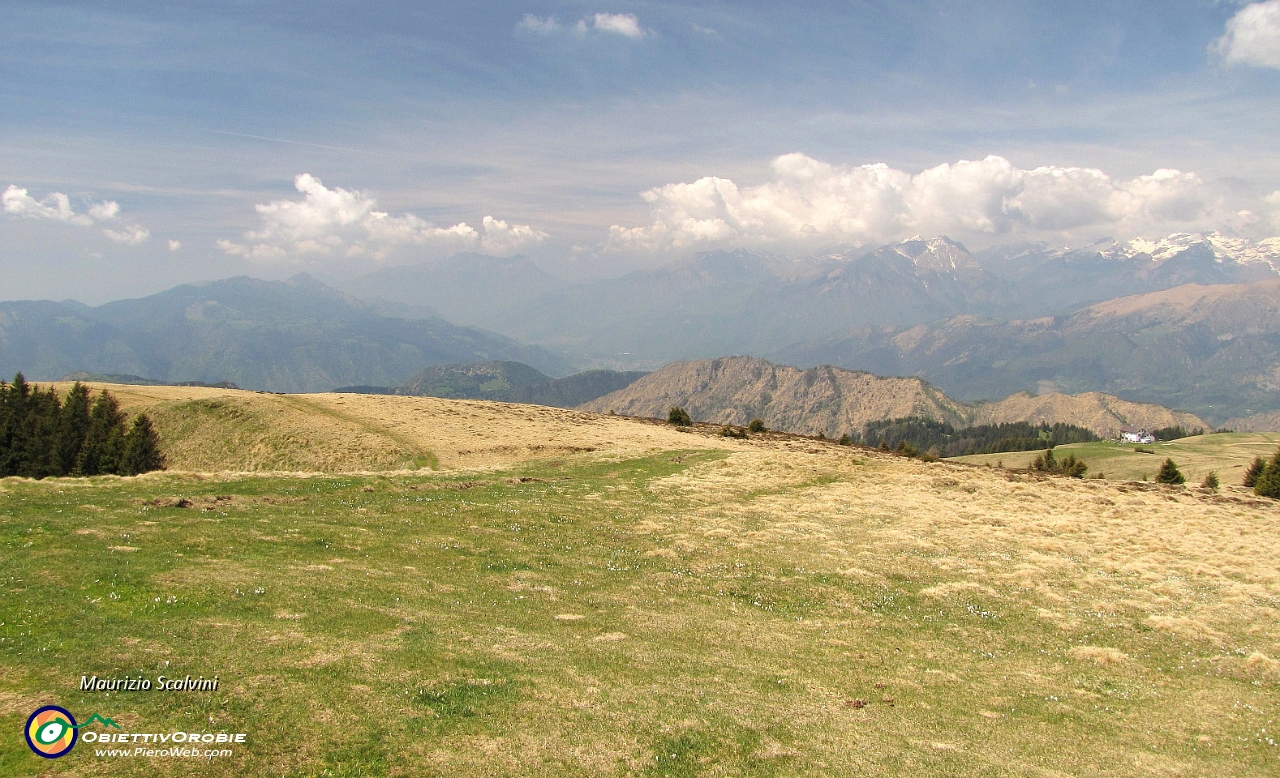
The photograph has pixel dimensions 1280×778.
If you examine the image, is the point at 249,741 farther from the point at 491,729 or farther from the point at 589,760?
the point at 589,760

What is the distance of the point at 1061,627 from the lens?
23.1 metres

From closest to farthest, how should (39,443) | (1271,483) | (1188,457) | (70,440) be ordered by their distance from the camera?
(39,443)
(70,440)
(1271,483)
(1188,457)

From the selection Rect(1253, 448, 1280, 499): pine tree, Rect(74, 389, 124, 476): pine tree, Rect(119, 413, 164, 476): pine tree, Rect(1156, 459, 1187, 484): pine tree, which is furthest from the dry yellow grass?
Rect(1156, 459, 1187, 484): pine tree

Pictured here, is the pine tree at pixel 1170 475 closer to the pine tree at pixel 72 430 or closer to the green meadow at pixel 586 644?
the green meadow at pixel 586 644

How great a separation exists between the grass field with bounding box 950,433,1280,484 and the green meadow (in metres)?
95.6

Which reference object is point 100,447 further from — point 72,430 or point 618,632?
point 618,632

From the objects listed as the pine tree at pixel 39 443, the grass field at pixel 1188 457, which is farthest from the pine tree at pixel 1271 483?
the pine tree at pixel 39 443

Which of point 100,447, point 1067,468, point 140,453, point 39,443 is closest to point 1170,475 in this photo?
point 1067,468

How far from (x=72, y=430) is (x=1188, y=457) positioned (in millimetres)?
200666

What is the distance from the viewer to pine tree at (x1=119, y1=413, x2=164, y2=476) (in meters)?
53.6

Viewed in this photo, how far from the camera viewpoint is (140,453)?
54.8m

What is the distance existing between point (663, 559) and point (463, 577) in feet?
30.9

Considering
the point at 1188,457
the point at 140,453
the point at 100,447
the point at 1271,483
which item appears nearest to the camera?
the point at 140,453

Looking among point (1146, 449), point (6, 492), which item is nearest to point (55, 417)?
point (6, 492)
